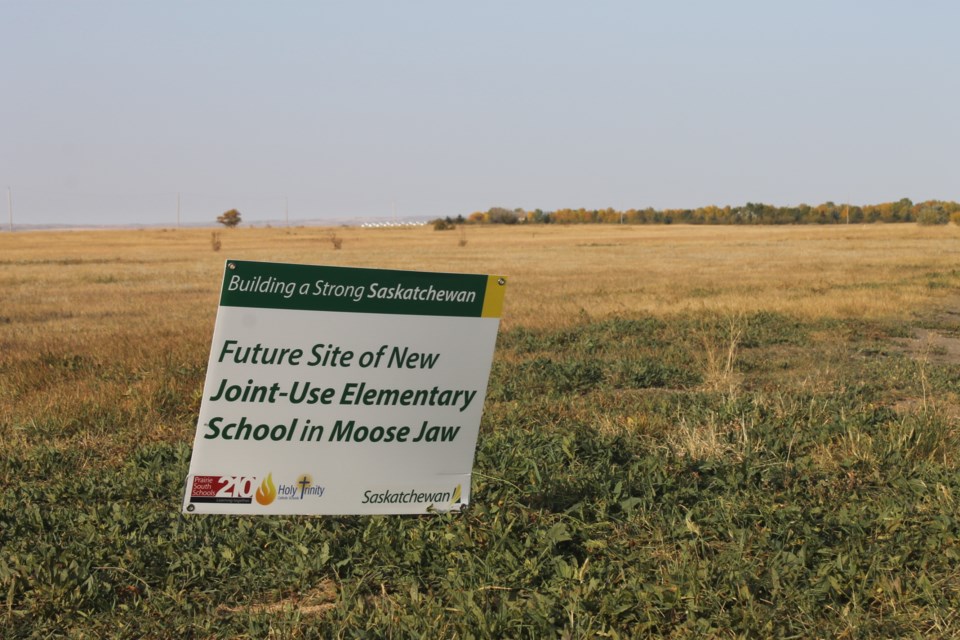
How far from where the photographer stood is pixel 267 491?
4.23m

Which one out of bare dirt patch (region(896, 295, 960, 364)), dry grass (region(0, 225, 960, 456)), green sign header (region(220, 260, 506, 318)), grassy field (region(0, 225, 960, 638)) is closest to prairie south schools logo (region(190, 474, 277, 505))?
grassy field (region(0, 225, 960, 638))

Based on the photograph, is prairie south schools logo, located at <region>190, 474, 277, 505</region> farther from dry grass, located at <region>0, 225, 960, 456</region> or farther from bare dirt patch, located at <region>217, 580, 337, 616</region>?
dry grass, located at <region>0, 225, 960, 456</region>

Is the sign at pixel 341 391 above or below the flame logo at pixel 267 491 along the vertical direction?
above

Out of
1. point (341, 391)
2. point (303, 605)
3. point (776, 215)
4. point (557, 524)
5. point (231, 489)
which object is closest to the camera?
point (303, 605)

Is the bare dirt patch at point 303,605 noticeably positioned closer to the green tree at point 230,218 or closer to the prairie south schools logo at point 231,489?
the prairie south schools logo at point 231,489

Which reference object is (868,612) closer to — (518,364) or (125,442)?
(125,442)

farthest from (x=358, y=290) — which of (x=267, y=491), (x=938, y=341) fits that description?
(x=938, y=341)

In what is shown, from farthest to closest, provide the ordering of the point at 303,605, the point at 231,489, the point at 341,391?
the point at 341,391 → the point at 231,489 → the point at 303,605

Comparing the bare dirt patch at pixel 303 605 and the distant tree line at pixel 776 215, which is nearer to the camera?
the bare dirt patch at pixel 303 605

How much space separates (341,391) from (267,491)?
0.56 meters

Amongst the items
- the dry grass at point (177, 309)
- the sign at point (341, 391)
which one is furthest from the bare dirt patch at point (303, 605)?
the dry grass at point (177, 309)

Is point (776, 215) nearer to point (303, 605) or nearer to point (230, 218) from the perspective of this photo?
point (230, 218)

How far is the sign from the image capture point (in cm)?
409

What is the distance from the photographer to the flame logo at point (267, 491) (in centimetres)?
422
